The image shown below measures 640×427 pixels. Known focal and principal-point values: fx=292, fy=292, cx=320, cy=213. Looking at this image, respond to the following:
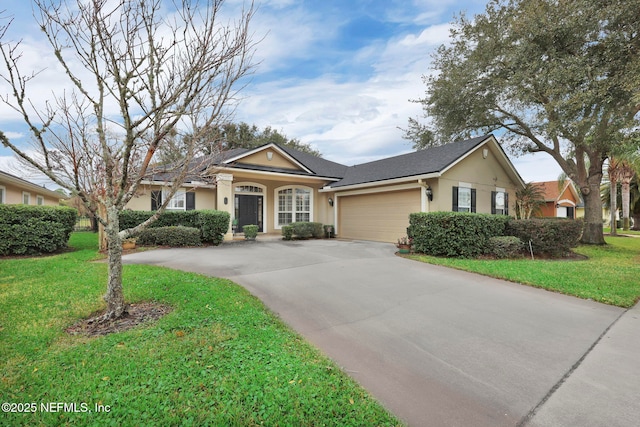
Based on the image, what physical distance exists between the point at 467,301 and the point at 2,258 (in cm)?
1222

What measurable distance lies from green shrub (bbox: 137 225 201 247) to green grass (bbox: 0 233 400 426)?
20.5ft

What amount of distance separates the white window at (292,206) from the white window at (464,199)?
789cm

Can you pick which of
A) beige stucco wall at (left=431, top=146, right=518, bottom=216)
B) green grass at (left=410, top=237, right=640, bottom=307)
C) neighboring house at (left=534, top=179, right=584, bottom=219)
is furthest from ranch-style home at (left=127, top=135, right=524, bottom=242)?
neighboring house at (left=534, top=179, right=584, bottom=219)

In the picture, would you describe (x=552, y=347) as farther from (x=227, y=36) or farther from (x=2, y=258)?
(x=2, y=258)

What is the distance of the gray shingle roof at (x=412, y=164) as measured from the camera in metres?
12.3

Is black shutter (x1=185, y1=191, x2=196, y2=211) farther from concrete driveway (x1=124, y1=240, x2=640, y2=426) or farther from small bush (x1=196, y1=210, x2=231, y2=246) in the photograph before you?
concrete driveway (x1=124, y1=240, x2=640, y2=426)

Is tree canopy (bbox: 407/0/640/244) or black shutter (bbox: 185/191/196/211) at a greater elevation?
tree canopy (bbox: 407/0/640/244)

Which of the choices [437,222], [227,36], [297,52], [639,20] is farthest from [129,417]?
[639,20]

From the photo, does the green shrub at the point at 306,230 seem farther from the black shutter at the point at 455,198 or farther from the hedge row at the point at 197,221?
the black shutter at the point at 455,198

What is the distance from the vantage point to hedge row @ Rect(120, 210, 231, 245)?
11521 millimetres

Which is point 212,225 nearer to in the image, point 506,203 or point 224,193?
point 224,193

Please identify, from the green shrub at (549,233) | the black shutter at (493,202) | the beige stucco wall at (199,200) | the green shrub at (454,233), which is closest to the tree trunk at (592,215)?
the black shutter at (493,202)

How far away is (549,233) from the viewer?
9.82 m

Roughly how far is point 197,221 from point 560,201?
35.7 m
